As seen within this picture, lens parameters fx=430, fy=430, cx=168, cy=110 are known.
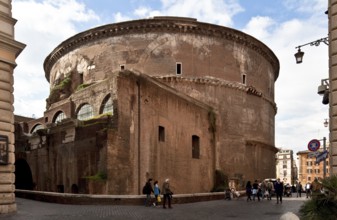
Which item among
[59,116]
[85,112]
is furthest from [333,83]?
[59,116]

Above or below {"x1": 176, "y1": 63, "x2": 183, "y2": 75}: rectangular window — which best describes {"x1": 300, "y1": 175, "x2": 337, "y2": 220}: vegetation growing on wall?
below

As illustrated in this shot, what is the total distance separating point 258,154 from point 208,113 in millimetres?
9552

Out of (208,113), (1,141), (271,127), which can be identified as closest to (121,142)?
(1,141)

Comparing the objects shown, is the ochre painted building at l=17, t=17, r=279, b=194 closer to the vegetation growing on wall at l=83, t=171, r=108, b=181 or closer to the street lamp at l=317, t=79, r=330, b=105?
the vegetation growing on wall at l=83, t=171, r=108, b=181

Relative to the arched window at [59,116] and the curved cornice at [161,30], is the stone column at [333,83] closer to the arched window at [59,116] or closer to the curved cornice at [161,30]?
the arched window at [59,116]

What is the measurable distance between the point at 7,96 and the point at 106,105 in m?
9.38

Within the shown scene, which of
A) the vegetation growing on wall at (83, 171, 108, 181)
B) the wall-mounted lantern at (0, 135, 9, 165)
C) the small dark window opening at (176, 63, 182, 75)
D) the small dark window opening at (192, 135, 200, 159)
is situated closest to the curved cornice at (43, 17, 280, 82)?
the small dark window opening at (176, 63, 182, 75)

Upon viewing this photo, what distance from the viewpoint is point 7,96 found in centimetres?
1292

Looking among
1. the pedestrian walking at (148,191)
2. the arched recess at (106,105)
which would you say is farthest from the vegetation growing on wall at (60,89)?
the pedestrian walking at (148,191)

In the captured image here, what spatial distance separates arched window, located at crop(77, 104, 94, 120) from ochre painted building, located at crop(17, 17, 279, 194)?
132mm

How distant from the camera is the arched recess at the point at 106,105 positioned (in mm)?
21763

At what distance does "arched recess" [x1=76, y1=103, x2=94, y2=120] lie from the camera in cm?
2412

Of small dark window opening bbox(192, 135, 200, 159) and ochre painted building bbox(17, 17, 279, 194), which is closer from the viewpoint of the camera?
ochre painted building bbox(17, 17, 279, 194)

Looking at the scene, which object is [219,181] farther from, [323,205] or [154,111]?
[323,205]
